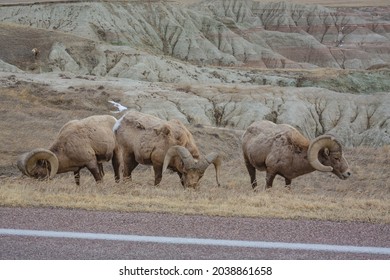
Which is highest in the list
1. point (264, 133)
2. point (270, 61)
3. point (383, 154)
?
point (264, 133)

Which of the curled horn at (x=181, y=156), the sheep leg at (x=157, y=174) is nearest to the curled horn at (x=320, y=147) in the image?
the curled horn at (x=181, y=156)

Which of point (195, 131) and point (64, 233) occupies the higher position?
point (64, 233)

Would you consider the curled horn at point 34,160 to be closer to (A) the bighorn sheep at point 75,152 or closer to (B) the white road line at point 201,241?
(A) the bighorn sheep at point 75,152

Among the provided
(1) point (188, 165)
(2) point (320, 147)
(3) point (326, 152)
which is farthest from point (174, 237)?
(3) point (326, 152)

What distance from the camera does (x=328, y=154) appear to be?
51.3ft

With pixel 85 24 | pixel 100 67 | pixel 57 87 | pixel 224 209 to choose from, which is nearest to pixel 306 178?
pixel 224 209

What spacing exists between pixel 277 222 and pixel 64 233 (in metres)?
3.01

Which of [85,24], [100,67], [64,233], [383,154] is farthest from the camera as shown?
A: [85,24]

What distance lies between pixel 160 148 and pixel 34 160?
3.19 metres

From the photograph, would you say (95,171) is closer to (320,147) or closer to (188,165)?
(188,165)

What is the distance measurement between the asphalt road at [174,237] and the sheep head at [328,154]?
6524 mm

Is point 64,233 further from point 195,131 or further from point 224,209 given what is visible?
point 195,131

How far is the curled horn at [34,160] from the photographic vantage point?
15273mm
